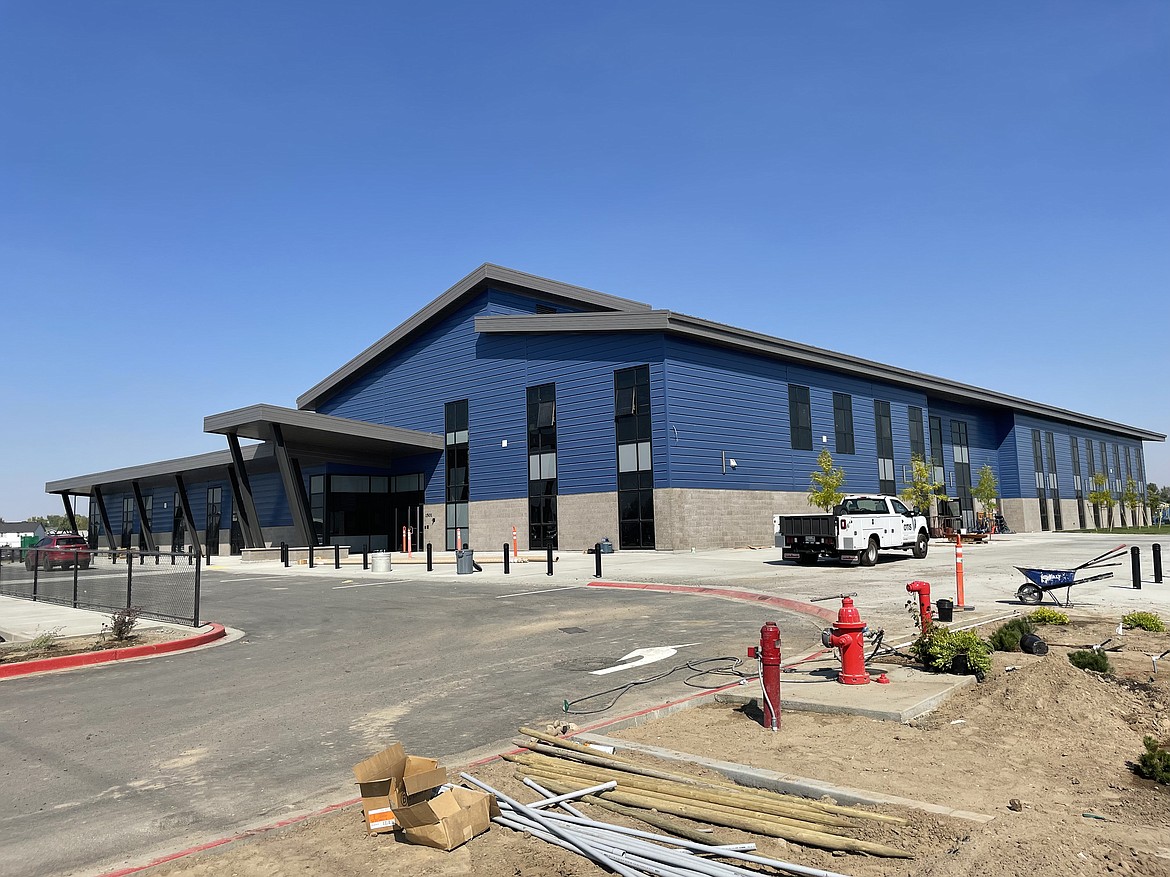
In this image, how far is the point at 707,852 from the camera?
4.46 metres

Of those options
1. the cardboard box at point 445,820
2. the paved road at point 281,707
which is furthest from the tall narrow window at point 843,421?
the cardboard box at point 445,820

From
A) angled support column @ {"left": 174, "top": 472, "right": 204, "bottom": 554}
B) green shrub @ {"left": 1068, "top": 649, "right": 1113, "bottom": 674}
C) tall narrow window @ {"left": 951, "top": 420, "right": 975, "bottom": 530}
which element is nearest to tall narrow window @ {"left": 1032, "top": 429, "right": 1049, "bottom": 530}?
tall narrow window @ {"left": 951, "top": 420, "right": 975, "bottom": 530}

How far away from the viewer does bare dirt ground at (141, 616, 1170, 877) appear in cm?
441

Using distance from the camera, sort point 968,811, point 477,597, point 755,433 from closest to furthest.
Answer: point 968,811 < point 477,597 < point 755,433

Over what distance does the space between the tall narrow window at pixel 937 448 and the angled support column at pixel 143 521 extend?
58.7 metres

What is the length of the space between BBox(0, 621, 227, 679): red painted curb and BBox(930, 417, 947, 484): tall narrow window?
176ft

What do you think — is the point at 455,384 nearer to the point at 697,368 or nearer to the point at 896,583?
the point at 697,368

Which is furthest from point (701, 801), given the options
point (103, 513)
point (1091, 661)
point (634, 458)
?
point (103, 513)

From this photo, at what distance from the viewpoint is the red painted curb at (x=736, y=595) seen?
52.3 feet

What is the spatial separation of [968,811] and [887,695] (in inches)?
117

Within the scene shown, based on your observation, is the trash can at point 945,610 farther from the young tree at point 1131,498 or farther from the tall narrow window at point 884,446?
the young tree at point 1131,498

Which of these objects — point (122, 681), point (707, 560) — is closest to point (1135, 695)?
point (122, 681)

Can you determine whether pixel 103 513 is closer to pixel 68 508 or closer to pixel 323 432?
pixel 68 508

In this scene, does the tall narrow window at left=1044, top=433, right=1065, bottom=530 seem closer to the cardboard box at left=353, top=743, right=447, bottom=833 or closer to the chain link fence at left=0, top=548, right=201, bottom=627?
the chain link fence at left=0, top=548, right=201, bottom=627
